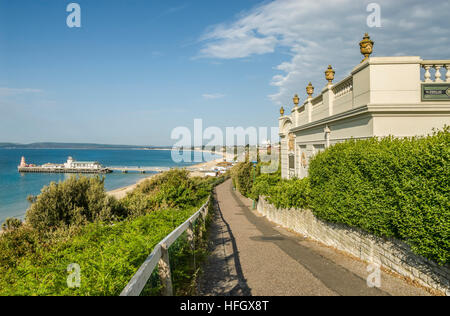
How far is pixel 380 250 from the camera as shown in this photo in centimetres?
643

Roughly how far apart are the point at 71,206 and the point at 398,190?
1247cm

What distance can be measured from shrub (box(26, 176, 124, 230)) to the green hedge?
9850mm

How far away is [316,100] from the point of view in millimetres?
15750

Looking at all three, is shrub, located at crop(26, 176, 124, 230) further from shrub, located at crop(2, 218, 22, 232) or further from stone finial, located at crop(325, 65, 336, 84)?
stone finial, located at crop(325, 65, 336, 84)

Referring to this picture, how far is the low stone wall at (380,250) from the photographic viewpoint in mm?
4938

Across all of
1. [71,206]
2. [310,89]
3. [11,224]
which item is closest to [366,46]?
[310,89]

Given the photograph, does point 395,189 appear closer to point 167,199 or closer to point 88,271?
point 88,271

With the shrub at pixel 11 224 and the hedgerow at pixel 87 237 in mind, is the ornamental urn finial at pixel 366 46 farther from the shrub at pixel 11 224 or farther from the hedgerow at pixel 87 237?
the shrub at pixel 11 224

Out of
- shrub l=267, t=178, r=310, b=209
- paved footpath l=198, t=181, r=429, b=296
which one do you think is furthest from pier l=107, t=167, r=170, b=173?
paved footpath l=198, t=181, r=429, b=296

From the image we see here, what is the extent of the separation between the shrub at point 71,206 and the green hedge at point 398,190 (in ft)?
32.3

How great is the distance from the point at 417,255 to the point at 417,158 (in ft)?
6.08

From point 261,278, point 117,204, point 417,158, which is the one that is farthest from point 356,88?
point 117,204

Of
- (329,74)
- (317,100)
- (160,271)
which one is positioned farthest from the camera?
(317,100)

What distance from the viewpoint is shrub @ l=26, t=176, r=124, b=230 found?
11656mm
